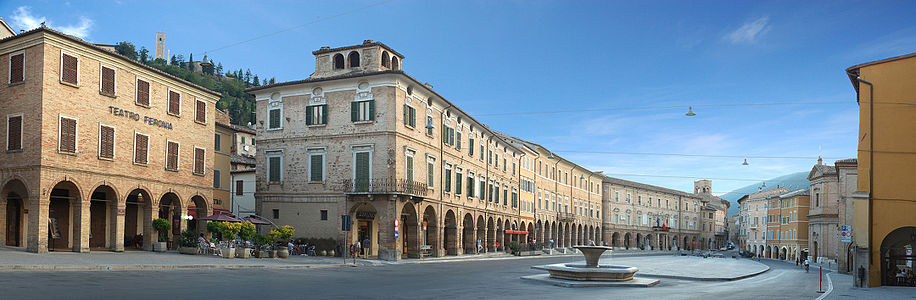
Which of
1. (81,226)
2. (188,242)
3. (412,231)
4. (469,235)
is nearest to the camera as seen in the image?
(81,226)

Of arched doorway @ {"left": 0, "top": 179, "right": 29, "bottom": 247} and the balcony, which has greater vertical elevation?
the balcony

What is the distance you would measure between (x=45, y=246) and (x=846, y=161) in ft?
153

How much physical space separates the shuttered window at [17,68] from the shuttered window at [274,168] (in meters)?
15.6

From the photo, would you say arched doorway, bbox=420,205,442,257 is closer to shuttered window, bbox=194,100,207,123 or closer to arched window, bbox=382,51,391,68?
arched window, bbox=382,51,391,68

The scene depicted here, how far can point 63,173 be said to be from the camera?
2875 cm

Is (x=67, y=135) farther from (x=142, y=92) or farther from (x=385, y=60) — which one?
(x=385, y=60)

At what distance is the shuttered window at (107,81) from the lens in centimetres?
3078

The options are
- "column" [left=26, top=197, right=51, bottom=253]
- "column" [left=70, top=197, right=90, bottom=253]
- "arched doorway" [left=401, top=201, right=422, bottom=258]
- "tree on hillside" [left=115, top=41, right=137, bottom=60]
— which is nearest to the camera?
"column" [left=26, top=197, right=51, bottom=253]

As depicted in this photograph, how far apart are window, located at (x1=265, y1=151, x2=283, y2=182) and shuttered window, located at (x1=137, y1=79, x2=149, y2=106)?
9.66 meters

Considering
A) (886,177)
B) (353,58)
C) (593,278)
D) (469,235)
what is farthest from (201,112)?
(886,177)

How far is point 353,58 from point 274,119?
6.24 metres

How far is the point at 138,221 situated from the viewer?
37219 millimetres

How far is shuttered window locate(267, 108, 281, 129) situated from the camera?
42.4m

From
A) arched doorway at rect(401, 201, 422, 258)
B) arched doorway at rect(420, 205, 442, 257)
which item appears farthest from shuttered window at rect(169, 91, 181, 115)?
arched doorway at rect(420, 205, 442, 257)
